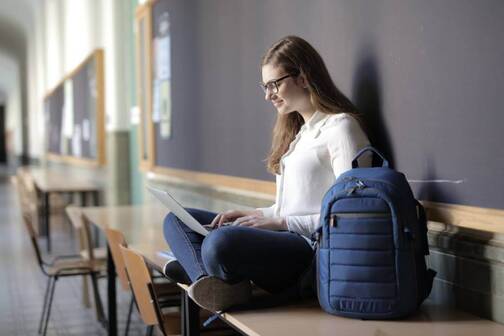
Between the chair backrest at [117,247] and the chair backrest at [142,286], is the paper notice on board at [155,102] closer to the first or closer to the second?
the chair backrest at [117,247]

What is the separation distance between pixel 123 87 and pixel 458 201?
5.99 m

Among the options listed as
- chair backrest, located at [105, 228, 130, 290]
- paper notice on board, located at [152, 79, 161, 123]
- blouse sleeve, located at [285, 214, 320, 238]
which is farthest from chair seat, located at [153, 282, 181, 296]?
paper notice on board, located at [152, 79, 161, 123]

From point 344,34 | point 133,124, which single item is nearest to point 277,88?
point 344,34

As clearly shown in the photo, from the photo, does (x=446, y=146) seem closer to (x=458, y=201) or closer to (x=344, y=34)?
(x=458, y=201)

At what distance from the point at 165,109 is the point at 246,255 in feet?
11.2

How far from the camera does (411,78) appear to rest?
2217 mm

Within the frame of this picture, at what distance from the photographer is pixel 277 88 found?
8.06 ft

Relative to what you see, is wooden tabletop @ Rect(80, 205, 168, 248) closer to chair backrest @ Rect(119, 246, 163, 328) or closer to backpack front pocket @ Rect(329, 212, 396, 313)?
chair backrest @ Rect(119, 246, 163, 328)

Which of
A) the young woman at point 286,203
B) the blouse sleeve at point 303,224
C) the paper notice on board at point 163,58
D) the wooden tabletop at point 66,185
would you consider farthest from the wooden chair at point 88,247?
the wooden tabletop at point 66,185

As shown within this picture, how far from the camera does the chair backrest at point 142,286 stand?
2.60 meters

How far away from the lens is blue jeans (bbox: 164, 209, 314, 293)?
1.94 metres

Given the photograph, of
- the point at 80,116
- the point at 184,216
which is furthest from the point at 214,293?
the point at 80,116

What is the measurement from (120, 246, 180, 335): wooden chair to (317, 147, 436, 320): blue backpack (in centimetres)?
90

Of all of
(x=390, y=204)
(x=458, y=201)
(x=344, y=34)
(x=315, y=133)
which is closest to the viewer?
(x=390, y=204)
